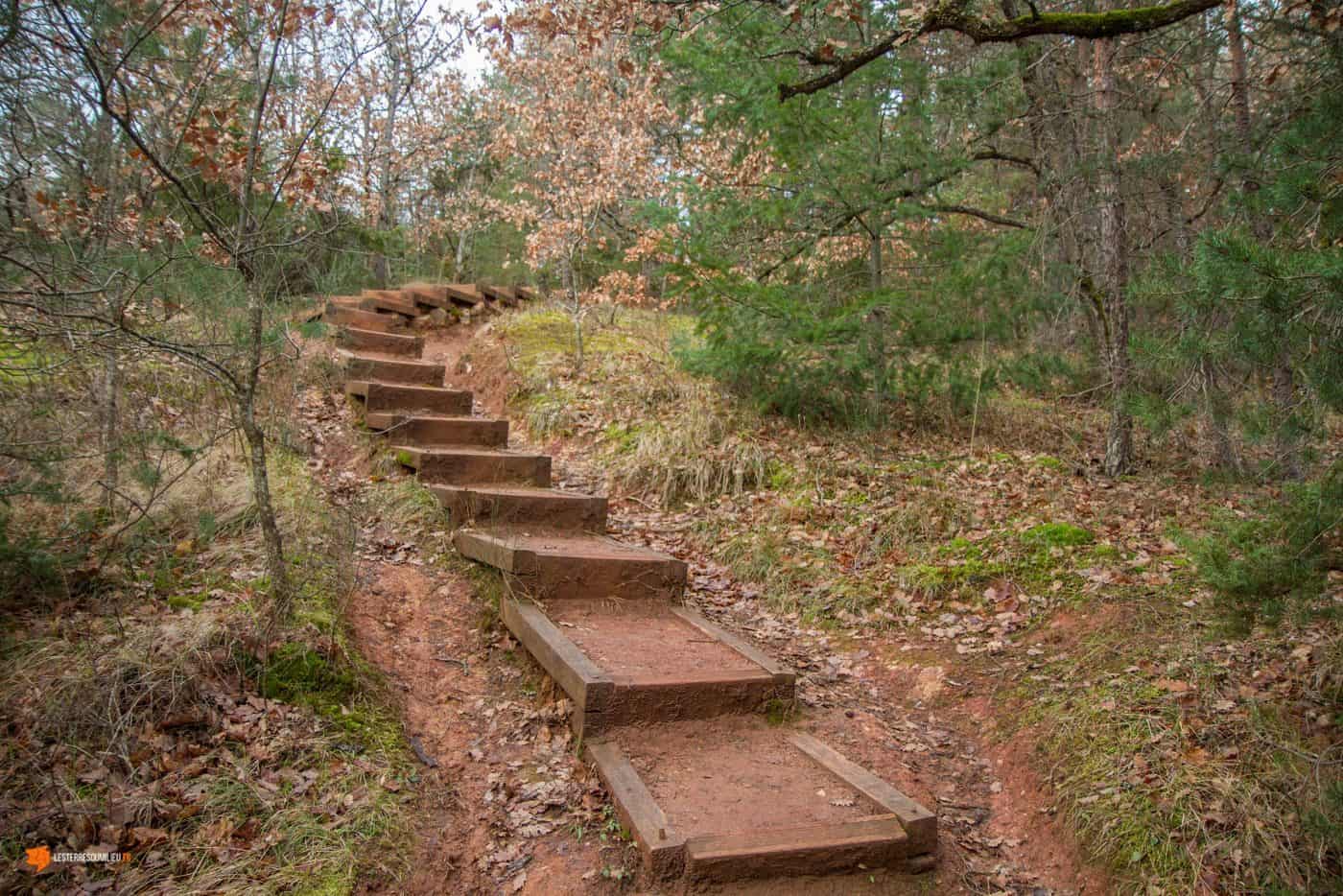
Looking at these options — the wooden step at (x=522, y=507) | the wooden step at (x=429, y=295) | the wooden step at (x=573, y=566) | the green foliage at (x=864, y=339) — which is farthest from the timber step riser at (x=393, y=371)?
the wooden step at (x=573, y=566)

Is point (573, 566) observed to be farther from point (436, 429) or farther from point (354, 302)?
point (354, 302)


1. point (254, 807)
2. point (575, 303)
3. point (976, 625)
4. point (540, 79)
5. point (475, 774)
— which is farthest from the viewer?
point (540, 79)

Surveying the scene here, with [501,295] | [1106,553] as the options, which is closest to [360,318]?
[501,295]

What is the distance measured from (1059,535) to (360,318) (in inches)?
319

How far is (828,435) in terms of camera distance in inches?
305

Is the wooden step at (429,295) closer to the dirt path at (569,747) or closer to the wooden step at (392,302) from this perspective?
the wooden step at (392,302)

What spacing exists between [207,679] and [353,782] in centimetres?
83

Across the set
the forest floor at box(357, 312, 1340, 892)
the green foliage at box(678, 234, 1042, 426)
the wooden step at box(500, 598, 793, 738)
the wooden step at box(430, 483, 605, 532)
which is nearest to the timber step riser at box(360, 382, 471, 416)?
the forest floor at box(357, 312, 1340, 892)

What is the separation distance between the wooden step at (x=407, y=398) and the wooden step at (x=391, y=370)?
0.55ft

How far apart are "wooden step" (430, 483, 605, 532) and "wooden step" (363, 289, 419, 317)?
537cm

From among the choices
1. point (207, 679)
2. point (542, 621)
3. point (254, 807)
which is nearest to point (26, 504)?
point (207, 679)

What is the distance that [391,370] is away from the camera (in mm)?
7957

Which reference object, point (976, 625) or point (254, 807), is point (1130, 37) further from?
point (254, 807)

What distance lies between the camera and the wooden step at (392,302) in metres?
10.5
